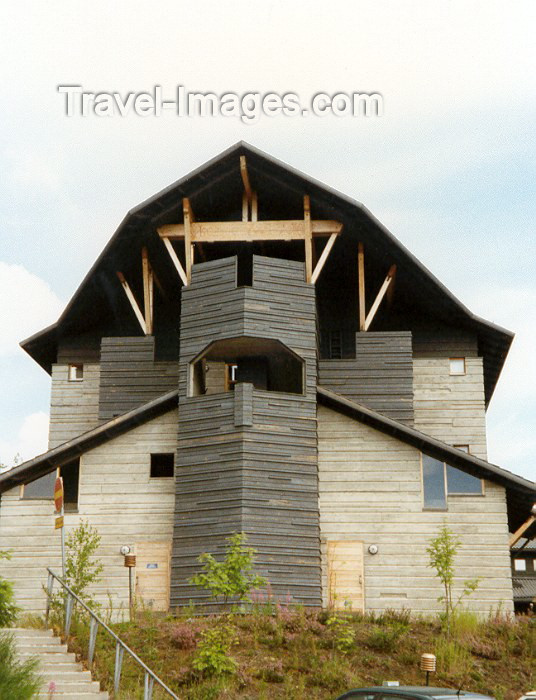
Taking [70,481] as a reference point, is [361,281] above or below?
above

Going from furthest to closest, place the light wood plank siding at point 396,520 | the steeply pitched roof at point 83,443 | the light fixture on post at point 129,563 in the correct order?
the steeply pitched roof at point 83,443, the light wood plank siding at point 396,520, the light fixture on post at point 129,563

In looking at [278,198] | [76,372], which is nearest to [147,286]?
[278,198]

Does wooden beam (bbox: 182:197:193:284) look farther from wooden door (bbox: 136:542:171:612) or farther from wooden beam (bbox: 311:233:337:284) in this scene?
wooden door (bbox: 136:542:171:612)

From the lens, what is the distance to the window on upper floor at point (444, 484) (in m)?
27.1

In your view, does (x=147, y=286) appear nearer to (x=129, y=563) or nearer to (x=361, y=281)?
(x=361, y=281)

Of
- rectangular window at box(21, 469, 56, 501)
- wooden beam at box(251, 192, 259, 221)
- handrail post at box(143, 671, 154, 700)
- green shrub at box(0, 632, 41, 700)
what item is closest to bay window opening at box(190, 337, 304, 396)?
wooden beam at box(251, 192, 259, 221)

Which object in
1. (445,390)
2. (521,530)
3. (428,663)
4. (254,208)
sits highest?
(254,208)

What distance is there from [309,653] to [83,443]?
10.0m

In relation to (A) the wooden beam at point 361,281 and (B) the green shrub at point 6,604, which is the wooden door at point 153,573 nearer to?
(A) the wooden beam at point 361,281

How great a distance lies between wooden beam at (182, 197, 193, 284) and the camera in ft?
97.0

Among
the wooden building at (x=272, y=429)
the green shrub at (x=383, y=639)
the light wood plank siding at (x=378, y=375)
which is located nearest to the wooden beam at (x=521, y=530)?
the wooden building at (x=272, y=429)

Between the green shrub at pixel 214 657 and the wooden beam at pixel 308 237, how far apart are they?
12.6 m

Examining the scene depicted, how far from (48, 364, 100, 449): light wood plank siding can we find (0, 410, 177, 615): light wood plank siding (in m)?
6.58

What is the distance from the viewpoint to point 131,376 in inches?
1253
